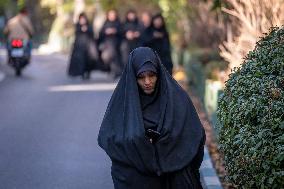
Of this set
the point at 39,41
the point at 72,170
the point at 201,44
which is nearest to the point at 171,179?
the point at 72,170

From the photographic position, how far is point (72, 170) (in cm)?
902

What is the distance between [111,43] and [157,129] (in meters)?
16.4

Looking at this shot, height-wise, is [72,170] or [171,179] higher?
[171,179]

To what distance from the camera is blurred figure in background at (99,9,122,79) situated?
850 inches

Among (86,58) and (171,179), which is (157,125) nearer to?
(171,179)

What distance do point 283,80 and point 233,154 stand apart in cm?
69

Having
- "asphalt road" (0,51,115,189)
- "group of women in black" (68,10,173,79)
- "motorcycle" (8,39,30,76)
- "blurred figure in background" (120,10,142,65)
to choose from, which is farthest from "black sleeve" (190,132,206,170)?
"blurred figure in background" (120,10,142,65)

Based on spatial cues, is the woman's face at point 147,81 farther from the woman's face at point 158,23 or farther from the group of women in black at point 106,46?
the group of women in black at point 106,46

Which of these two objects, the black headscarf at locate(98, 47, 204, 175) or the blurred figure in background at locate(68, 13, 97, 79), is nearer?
the black headscarf at locate(98, 47, 204, 175)

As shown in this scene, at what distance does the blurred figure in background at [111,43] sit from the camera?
850 inches

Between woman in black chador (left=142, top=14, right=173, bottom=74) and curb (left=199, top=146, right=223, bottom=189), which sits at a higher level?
woman in black chador (left=142, top=14, right=173, bottom=74)

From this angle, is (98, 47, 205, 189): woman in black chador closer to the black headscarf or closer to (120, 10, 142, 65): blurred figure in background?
the black headscarf

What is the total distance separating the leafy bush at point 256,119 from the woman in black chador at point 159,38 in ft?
37.1

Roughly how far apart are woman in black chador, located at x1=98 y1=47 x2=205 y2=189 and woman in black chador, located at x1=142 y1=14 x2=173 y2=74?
12.6 metres
